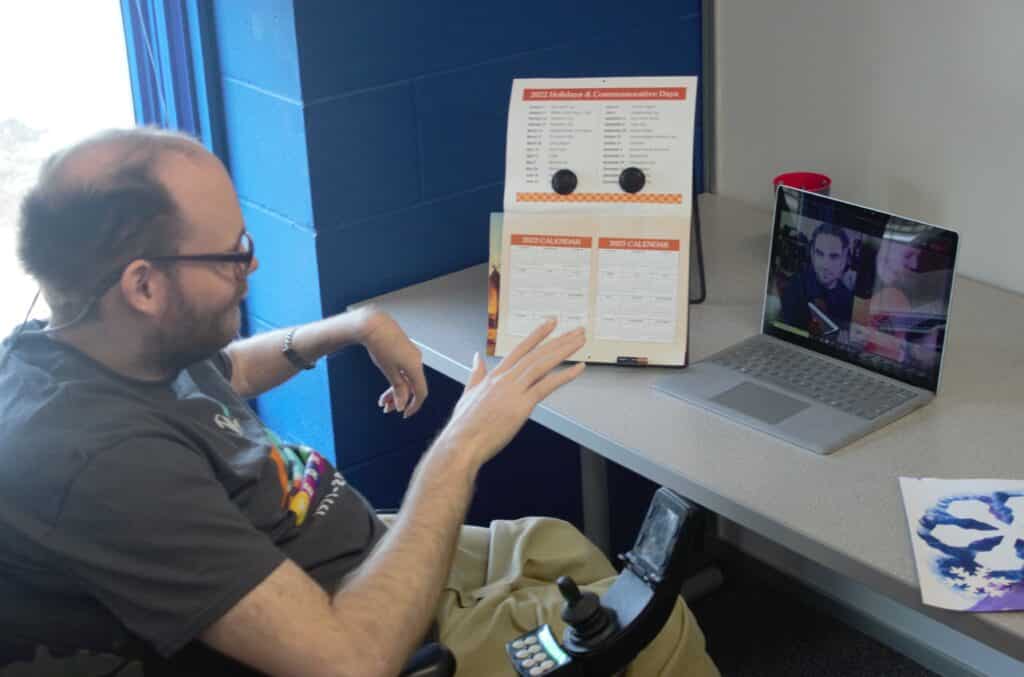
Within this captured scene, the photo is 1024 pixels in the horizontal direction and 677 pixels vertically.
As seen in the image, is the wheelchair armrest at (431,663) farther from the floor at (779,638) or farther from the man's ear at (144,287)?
the floor at (779,638)

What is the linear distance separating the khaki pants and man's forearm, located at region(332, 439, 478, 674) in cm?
24

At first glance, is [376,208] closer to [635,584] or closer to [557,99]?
[557,99]

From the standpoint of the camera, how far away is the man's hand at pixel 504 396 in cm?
147

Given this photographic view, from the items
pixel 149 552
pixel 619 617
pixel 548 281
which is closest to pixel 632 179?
pixel 548 281

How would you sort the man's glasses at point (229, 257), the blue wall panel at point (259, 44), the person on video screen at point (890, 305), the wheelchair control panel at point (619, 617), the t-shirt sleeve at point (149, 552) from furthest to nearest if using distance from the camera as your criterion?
the blue wall panel at point (259, 44), the person on video screen at point (890, 305), the wheelchair control panel at point (619, 617), the man's glasses at point (229, 257), the t-shirt sleeve at point (149, 552)

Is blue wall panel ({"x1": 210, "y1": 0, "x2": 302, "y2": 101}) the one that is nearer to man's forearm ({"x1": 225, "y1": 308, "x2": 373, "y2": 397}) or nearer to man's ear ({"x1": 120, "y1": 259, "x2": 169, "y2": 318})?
man's forearm ({"x1": 225, "y1": 308, "x2": 373, "y2": 397})

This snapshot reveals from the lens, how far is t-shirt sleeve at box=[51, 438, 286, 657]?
124 centimetres

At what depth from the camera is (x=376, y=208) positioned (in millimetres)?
2113

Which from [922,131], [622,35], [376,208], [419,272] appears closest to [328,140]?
[376,208]

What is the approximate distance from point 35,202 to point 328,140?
734 mm

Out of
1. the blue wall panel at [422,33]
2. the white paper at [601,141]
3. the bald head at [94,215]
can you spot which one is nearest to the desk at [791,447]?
the white paper at [601,141]

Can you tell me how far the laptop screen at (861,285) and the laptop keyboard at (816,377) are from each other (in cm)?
2

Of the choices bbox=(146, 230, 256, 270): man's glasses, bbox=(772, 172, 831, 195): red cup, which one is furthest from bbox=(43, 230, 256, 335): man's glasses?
bbox=(772, 172, 831, 195): red cup

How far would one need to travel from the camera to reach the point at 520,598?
1.69m
